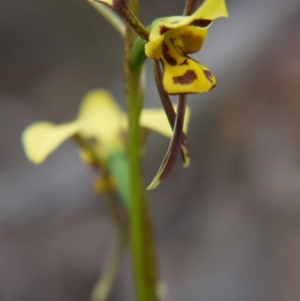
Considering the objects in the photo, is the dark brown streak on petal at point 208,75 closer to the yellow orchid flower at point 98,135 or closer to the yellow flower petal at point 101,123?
the yellow orchid flower at point 98,135

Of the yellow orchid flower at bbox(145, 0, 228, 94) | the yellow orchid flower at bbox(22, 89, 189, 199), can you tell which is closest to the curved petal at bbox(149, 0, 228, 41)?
the yellow orchid flower at bbox(145, 0, 228, 94)

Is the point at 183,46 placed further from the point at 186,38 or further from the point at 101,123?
the point at 101,123

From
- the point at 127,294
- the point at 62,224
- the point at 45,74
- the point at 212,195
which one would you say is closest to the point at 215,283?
the point at 127,294

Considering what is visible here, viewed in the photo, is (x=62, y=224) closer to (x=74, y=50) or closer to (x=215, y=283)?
(x=215, y=283)

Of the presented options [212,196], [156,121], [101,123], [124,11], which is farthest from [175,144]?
[212,196]

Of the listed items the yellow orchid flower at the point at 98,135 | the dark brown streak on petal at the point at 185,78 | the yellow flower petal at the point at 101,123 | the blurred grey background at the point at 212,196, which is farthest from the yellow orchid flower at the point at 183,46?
the blurred grey background at the point at 212,196
